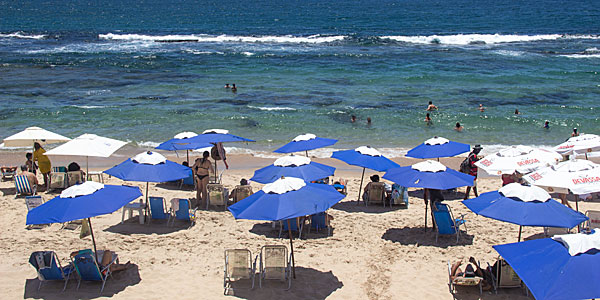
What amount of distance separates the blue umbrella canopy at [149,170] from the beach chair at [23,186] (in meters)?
3.68

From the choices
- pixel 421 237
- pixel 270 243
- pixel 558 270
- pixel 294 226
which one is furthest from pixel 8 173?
pixel 558 270

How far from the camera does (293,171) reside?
35.2 feet

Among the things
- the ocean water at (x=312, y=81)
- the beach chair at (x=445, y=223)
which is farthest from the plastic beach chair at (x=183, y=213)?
the ocean water at (x=312, y=81)

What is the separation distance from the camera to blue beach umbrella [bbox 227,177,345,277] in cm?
762

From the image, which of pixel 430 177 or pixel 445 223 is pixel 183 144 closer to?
pixel 430 177

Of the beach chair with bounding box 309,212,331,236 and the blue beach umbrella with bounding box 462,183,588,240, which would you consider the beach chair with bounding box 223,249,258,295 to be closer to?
the beach chair with bounding box 309,212,331,236

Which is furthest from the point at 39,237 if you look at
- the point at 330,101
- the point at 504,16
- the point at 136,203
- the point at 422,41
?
the point at 504,16

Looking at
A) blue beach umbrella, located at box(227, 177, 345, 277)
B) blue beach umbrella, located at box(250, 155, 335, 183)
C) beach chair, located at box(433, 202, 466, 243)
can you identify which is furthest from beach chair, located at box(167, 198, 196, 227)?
beach chair, located at box(433, 202, 466, 243)

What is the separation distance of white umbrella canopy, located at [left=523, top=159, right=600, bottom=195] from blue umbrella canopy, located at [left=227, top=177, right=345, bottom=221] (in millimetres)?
3790

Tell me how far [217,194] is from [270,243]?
7.89ft

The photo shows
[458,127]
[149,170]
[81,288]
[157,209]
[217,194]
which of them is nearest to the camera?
[81,288]

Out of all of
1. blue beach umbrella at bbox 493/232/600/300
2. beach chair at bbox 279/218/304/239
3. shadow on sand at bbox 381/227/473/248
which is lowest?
shadow on sand at bbox 381/227/473/248

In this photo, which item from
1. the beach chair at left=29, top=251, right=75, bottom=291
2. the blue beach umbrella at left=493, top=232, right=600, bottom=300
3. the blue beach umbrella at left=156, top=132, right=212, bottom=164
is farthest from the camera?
the blue beach umbrella at left=156, top=132, right=212, bottom=164

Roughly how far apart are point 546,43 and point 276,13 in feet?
159
